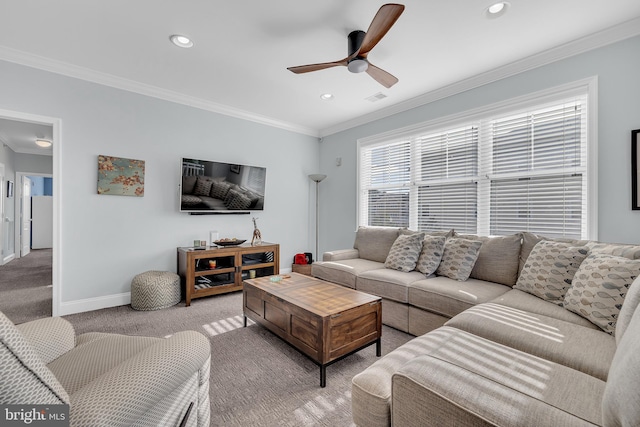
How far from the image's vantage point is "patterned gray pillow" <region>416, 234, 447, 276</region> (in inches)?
108

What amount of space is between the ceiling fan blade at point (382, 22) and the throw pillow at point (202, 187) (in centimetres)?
260

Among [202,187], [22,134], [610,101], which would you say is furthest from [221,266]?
[22,134]

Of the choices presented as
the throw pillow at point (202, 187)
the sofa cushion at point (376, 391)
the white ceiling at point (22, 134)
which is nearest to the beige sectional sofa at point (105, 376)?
the sofa cushion at point (376, 391)

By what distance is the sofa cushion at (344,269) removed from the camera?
3067mm

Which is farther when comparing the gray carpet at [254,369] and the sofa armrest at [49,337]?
the gray carpet at [254,369]

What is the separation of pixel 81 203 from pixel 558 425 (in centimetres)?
405

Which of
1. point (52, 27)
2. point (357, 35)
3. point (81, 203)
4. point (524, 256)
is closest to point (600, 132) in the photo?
point (524, 256)

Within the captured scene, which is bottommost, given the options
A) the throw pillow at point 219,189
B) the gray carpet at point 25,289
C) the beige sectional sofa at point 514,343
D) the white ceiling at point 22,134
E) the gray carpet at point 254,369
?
the gray carpet at point 254,369

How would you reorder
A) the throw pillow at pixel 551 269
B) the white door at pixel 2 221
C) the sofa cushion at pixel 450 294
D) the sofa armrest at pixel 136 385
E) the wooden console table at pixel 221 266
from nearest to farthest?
1. the sofa armrest at pixel 136 385
2. the throw pillow at pixel 551 269
3. the sofa cushion at pixel 450 294
4. the wooden console table at pixel 221 266
5. the white door at pixel 2 221

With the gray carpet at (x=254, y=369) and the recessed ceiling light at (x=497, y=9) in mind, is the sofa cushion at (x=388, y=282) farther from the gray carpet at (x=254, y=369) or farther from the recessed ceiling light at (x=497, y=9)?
the recessed ceiling light at (x=497, y=9)

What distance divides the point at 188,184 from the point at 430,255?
3.07m

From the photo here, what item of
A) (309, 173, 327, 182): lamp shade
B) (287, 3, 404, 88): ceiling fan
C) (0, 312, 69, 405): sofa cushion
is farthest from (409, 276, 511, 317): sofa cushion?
(309, 173, 327, 182): lamp shade

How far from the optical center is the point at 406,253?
2.97 metres

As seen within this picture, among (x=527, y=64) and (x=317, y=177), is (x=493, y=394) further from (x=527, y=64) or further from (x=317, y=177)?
(x=317, y=177)
